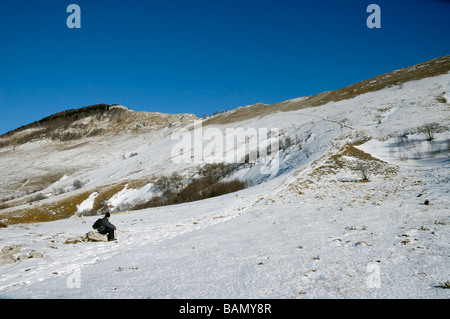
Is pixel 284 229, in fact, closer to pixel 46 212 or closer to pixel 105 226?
pixel 105 226

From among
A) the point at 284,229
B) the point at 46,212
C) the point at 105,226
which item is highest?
the point at 105,226

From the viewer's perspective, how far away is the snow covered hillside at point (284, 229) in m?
6.91

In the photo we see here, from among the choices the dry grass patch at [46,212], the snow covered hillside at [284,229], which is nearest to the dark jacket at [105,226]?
the snow covered hillside at [284,229]

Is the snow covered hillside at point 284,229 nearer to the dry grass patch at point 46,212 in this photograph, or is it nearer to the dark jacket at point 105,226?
the dry grass patch at point 46,212

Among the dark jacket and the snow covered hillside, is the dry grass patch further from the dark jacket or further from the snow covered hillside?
the dark jacket

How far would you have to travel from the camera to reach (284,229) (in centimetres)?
1312

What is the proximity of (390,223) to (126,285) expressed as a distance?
10852 millimetres

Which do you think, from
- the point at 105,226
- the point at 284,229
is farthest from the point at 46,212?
the point at 284,229

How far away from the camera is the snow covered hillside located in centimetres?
691

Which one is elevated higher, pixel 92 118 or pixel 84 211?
pixel 92 118

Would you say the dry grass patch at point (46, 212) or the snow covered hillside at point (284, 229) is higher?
the snow covered hillside at point (284, 229)
